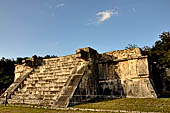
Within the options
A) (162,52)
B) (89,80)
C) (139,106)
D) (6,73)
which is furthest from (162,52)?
(6,73)

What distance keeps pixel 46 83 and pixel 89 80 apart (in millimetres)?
2621

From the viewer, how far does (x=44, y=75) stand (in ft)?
32.7

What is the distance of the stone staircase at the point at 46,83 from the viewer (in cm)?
763

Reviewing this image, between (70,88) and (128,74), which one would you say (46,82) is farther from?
(128,74)

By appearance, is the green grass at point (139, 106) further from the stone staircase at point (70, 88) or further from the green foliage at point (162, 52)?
the green foliage at point (162, 52)

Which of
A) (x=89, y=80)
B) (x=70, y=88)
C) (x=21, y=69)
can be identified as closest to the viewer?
(x=70, y=88)

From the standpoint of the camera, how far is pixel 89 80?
8430 mm

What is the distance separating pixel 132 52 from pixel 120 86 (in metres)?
2.21

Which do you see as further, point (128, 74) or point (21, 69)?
point (21, 69)


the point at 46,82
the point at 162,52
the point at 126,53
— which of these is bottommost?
the point at 46,82

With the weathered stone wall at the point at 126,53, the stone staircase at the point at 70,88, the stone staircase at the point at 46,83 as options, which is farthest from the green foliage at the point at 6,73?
the weathered stone wall at the point at 126,53

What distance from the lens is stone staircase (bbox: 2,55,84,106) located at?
7.63m

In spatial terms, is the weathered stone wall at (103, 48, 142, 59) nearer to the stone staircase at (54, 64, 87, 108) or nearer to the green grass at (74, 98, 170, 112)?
the stone staircase at (54, 64, 87, 108)

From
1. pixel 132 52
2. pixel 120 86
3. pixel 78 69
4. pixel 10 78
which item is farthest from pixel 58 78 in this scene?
pixel 10 78
